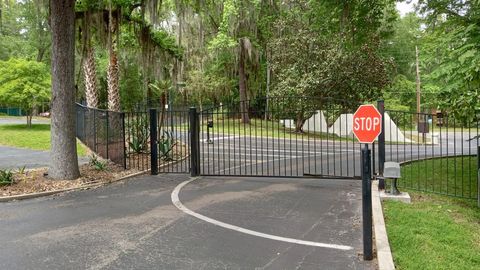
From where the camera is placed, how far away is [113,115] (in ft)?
36.2

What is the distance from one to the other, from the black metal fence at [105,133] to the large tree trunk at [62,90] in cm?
170

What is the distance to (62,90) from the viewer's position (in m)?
8.84

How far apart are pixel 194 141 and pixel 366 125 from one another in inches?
202

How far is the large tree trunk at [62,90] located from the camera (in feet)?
28.8

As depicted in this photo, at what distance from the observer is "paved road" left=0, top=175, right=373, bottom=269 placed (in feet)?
14.3

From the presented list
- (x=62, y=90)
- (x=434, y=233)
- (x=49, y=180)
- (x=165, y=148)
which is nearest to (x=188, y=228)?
(x=434, y=233)

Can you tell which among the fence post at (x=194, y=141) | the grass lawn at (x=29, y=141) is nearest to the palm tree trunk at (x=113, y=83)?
the grass lawn at (x=29, y=141)

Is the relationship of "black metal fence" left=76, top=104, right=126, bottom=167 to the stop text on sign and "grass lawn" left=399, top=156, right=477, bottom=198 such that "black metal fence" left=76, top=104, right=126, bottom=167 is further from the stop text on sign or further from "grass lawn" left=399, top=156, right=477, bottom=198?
"grass lawn" left=399, top=156, right=477, bottom=198

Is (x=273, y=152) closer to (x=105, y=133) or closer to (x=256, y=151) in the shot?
(x=256, y=151)

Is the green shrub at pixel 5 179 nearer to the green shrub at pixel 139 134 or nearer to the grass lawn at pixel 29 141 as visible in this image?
the green shrub at pixel 139 134

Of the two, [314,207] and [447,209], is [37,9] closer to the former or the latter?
[314,207]

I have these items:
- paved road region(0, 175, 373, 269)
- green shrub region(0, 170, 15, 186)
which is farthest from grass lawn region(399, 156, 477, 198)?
green shrub region(0, 170, 15, 186)

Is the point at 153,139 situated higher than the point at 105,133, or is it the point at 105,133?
the point at 105,133

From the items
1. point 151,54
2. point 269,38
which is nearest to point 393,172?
point 151,54
